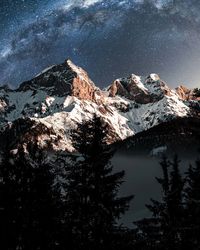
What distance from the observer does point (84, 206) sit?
2722 cm

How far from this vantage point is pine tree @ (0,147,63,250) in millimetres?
30984

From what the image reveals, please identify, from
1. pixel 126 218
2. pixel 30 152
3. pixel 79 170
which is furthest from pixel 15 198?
pixel 126 218

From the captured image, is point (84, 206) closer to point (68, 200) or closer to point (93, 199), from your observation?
point (93, 199)

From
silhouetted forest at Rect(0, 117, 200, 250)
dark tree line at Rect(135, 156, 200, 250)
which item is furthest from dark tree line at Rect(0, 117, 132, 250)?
dark tree line at Rect(135, 156, 200, 250)

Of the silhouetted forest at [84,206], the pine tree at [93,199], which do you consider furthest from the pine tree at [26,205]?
the pine tree at [93,199]

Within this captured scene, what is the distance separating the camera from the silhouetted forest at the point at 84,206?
27.2m

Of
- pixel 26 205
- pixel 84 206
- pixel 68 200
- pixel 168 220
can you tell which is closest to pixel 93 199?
pixel 84 206

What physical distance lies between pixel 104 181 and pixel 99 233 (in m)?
2.72

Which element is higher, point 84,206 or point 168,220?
point 84,206

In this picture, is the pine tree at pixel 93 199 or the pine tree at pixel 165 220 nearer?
the pine tree at pixel 93 199

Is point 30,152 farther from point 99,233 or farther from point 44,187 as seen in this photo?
point 99,233

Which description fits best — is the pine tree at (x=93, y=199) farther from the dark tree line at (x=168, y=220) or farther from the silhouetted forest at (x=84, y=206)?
the dark tree line at (x=168, y=220)

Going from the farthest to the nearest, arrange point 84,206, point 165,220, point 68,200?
point 165,220 < point 68,200 < point 84,206

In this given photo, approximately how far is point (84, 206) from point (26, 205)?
5885mm
